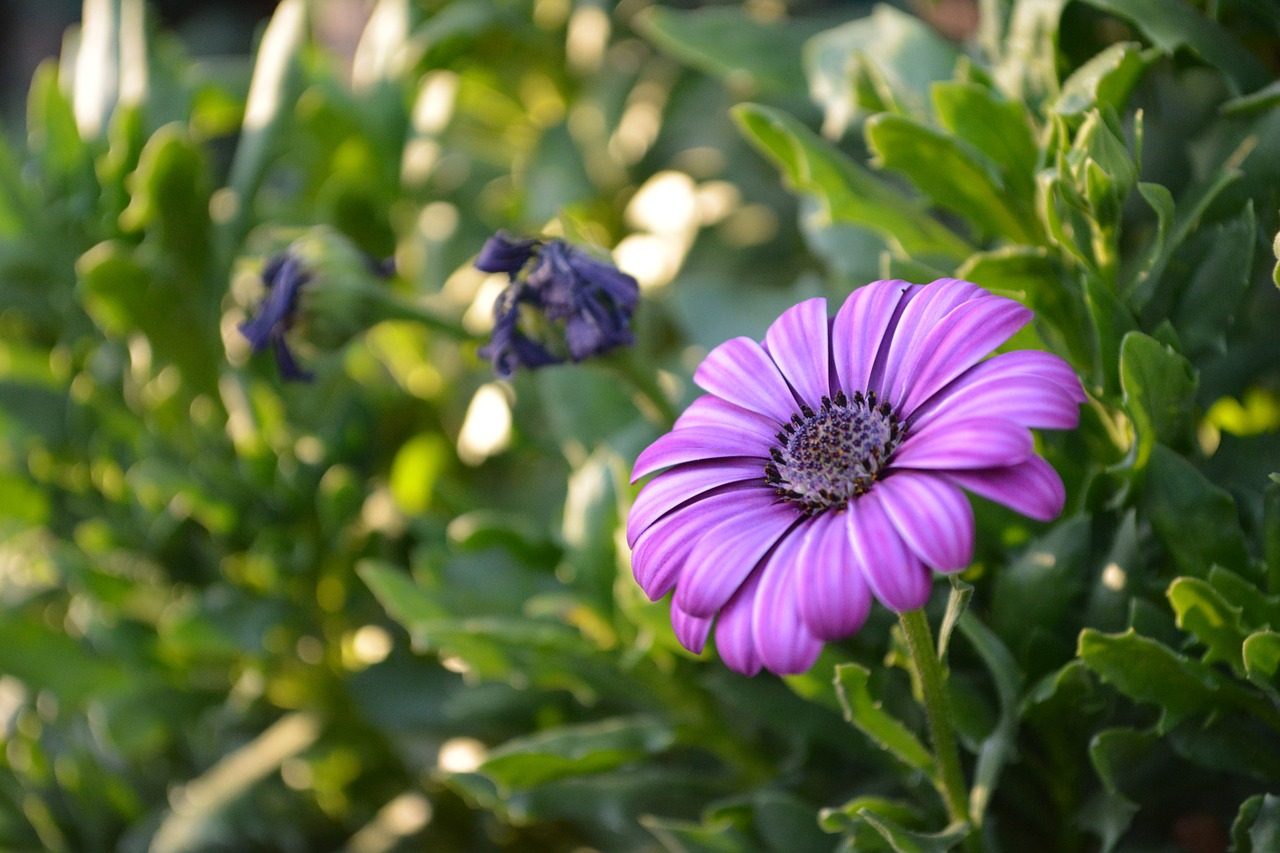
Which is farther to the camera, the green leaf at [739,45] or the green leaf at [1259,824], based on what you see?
the green leaf at [739,45]

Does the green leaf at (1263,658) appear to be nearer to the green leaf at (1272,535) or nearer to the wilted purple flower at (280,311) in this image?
the green leaf at (1272,535)

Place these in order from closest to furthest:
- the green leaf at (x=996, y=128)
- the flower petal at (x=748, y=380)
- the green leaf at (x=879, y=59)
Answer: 1. the flower petal at (x=748, y=380)
2. the green leaf at (x=996, y=128)
3. the green leaf at (x=879, y=59)

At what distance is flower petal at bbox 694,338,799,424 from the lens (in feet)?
1.43

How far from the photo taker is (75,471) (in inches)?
34.6

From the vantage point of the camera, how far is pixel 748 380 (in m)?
0.44

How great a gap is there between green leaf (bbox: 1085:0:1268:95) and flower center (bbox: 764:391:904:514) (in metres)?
0.23

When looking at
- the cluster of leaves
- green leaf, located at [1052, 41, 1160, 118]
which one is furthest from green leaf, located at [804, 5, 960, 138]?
green leaf, located at [1052, 41, 1160, 118]

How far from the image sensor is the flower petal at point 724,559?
37cm

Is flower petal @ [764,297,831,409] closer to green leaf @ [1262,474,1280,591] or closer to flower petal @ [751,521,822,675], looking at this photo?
flower petal @ [751,521,822,675]

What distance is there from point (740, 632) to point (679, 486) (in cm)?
7

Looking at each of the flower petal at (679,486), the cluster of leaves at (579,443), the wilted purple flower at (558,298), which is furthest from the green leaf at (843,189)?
the flower petal at (679,486)

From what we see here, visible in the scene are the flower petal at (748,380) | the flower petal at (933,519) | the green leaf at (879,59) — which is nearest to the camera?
the flower petal at (933,519)

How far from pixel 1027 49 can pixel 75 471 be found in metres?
0.73

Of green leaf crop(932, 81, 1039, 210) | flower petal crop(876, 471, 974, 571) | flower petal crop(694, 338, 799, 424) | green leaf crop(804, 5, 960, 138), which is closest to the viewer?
flower petal crop(876, 471, 974, 571)
